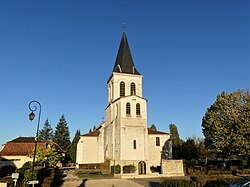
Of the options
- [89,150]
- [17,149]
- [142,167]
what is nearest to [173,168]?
[142,167]

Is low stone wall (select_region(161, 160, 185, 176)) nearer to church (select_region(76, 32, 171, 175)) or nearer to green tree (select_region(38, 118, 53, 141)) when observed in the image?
church (select_region(76, 32, 171, 175))

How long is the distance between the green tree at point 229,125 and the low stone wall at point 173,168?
4396mm

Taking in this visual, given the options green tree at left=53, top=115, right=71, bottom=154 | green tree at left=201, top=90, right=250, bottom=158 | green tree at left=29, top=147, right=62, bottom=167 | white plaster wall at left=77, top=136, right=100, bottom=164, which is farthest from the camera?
green tree at left=53, top=115, right=71, bottom=154

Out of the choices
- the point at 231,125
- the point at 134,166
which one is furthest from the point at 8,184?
the point at 231,125

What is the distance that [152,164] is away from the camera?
117ft

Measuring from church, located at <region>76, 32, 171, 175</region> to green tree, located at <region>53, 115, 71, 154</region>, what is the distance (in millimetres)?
27732

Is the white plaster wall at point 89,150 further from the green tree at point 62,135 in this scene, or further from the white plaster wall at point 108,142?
the green tree at point 62,135

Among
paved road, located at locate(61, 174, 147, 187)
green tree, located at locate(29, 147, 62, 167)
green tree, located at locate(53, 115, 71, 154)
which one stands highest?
green tree, located at locate(53, 115, 71, 154)

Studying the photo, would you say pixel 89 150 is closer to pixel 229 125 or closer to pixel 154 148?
pixel 154 148

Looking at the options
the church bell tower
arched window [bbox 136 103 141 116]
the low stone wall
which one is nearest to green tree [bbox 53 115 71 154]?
the church bell tower

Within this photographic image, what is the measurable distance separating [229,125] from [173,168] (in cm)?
758

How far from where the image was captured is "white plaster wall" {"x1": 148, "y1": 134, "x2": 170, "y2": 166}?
3609 cm

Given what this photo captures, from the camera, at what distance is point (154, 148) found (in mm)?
37031

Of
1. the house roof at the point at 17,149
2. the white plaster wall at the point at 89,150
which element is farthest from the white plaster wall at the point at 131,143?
the house roof at the point at 17,149
